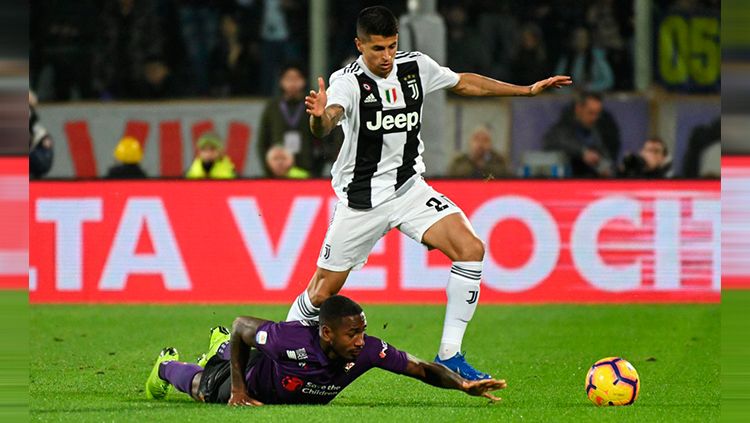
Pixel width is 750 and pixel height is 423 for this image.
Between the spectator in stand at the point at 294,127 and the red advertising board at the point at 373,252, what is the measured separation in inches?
68.3

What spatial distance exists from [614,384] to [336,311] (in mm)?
1629

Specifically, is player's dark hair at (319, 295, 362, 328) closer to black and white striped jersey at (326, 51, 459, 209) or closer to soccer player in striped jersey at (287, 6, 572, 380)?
soccer player in striped jersey at (287, 6, 572, 380)

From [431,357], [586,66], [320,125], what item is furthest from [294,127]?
[320,125]

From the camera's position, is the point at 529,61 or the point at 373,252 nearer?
the point at 373,252

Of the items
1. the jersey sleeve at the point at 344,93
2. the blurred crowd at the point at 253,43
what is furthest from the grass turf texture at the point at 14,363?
the blurred crowd at the point at 253,43

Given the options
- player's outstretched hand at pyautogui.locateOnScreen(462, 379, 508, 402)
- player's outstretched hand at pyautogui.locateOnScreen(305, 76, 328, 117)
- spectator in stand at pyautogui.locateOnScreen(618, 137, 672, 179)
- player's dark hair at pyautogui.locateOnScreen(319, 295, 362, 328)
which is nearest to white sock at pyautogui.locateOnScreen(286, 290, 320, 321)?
player's dark hair at pyautogui.locateOnScreen(319, 295, 362, 328)

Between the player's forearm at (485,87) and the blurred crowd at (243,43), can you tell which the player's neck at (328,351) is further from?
the blurred crowd at (243,43)

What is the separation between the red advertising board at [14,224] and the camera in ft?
6.55

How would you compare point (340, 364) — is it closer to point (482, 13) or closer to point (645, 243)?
point (645, 243)

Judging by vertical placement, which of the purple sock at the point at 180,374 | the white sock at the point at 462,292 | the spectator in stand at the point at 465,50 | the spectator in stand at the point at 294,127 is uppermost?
the spectator in stand at the point at 465,50

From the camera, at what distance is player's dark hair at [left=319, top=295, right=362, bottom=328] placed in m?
5.75

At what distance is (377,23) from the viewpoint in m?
6.60

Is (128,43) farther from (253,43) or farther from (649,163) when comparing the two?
(649,163)

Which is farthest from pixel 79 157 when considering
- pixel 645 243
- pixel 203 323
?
pixel 645 243
